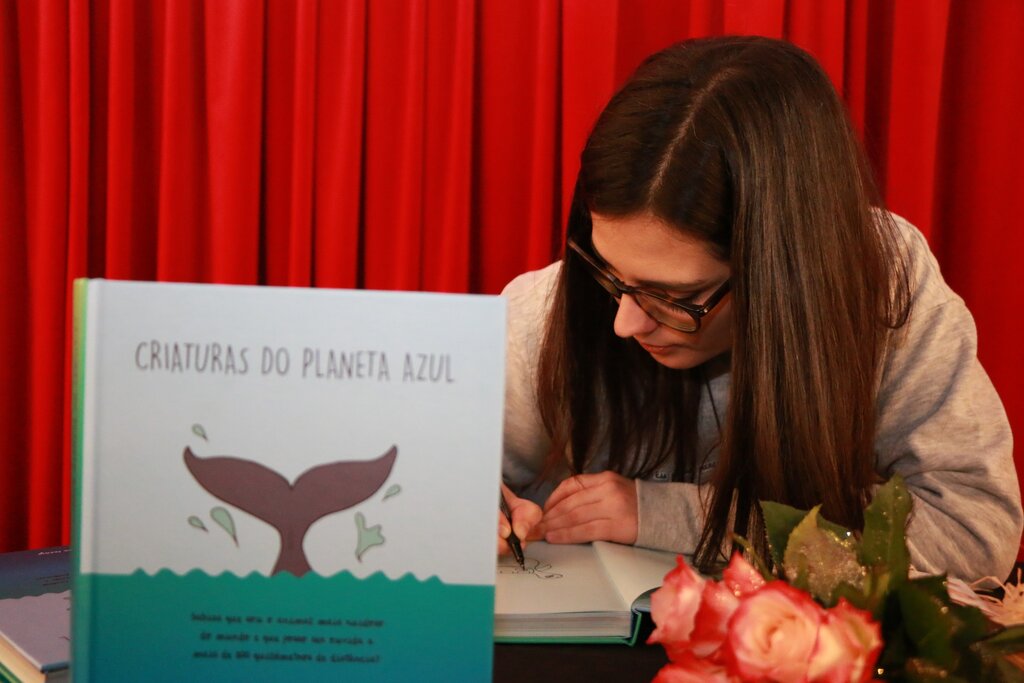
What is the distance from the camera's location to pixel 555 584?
2.96 feet

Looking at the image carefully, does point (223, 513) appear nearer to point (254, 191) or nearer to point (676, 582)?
point (676, 582)

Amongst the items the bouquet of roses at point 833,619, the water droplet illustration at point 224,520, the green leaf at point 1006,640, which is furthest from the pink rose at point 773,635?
the water droplet illustration at point 224,520

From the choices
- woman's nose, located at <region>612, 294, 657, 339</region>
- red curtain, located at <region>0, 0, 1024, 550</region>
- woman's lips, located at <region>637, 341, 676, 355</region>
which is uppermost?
red curtain, located at <region>0, 0, 1024, 550</region>

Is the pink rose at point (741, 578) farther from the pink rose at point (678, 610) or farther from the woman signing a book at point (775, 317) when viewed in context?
the woman signing a book at point (775, 317)

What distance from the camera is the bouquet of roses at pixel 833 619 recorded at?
468mm

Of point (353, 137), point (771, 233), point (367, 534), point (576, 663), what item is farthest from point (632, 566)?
point (353, 137)

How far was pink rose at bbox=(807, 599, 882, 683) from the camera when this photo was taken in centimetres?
46

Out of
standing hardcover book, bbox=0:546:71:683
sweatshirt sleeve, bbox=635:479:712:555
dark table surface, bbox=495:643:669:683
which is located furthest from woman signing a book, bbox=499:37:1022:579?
standing hardcover book, bbox=0:546:71:683

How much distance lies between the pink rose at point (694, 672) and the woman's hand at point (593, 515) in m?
Answer: 0.53

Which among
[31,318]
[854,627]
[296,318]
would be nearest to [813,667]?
[854,627]

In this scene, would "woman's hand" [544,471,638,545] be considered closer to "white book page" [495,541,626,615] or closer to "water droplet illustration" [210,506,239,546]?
"white book page" [495,541,626,615]

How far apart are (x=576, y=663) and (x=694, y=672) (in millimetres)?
275

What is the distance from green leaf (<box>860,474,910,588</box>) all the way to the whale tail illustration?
0.93 ft

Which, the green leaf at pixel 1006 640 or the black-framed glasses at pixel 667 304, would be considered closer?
the green leaf at pixel 1006 640
